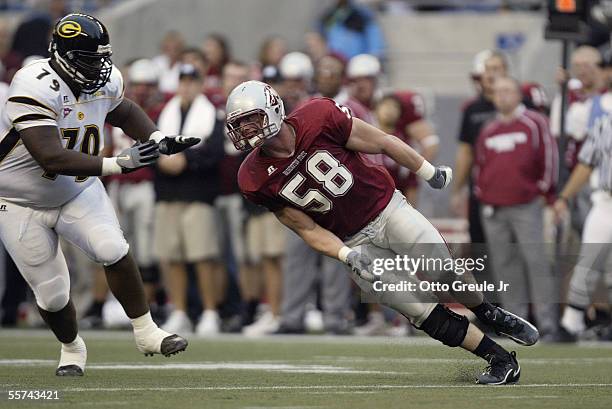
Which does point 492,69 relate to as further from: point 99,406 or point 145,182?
point 99,406

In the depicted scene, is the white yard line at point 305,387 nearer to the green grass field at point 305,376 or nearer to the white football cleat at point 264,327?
the green grass field at point 305,376

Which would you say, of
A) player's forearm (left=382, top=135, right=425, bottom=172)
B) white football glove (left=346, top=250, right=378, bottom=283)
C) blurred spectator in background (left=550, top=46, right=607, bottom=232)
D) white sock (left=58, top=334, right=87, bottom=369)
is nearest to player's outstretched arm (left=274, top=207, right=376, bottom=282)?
white football glove (left=346, top=250, right=378, bottom=283)

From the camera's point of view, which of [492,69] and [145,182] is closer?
[492,69]

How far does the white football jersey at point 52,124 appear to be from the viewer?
7.46 metres

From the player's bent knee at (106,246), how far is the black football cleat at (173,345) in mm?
520

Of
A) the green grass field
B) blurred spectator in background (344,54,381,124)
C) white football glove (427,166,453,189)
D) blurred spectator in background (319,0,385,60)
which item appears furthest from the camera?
blurred spectator in background (319,0,385,60)

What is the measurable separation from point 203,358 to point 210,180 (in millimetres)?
3190

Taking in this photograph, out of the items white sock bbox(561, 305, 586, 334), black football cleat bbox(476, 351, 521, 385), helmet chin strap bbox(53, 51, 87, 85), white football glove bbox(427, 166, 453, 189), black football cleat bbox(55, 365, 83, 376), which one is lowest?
white sock bbox(561, 305, 586, 334)

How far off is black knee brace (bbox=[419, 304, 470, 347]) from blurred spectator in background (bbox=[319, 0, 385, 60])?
332 inches

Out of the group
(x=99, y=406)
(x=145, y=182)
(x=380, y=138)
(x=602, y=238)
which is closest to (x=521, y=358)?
(x=602, y=238)

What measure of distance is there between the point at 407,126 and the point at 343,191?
4837mm

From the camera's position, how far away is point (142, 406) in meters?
6.24

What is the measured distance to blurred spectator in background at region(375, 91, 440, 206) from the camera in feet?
39.0

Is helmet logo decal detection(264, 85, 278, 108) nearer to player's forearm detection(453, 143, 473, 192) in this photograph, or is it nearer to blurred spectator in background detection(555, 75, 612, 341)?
blurred spectator in background detection(555, 75, 612, 341)
